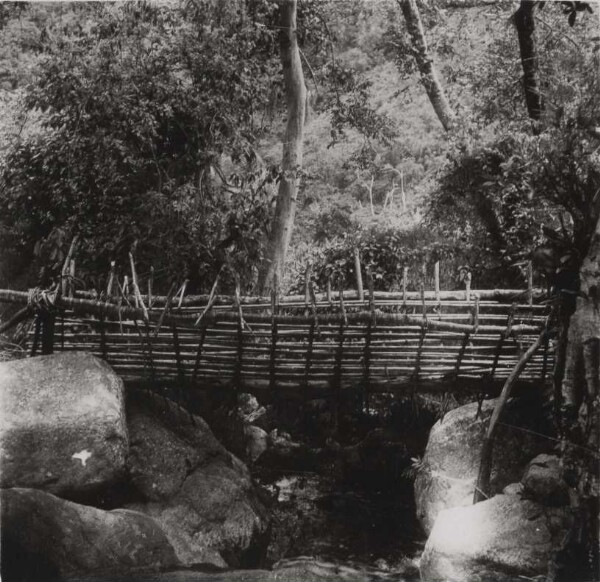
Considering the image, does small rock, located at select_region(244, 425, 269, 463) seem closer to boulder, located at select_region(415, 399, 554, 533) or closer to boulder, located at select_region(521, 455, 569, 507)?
boulder, located at select_region(415, 399, 554, 533)

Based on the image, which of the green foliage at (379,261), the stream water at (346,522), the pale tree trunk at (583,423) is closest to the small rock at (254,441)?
the stream water at (346,522)

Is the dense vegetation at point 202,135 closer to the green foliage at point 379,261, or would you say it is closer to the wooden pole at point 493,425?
the green foliage at point 379,261

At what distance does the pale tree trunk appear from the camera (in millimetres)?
3562

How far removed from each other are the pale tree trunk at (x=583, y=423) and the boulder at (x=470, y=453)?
128 centimetres

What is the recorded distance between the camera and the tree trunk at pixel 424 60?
8508 millimetres

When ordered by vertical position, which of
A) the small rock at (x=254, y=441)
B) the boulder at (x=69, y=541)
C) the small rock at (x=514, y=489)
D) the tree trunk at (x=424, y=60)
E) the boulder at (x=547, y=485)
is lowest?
the small rock at (x=254, y=441)

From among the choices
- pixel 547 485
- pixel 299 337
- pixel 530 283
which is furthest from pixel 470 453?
pixel 299 337

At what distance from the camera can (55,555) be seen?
12.0 ft

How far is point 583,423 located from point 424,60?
617 cm

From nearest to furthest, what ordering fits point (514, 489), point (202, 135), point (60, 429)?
point (60, 429) → point (514, 489) → point (202, 135)

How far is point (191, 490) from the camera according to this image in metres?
5.03

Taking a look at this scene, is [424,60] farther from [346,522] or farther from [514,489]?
[514,489]

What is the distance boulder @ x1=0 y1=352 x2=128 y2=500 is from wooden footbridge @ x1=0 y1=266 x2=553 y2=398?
0.43 m

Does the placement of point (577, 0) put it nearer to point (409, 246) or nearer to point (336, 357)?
point (336, 357)
